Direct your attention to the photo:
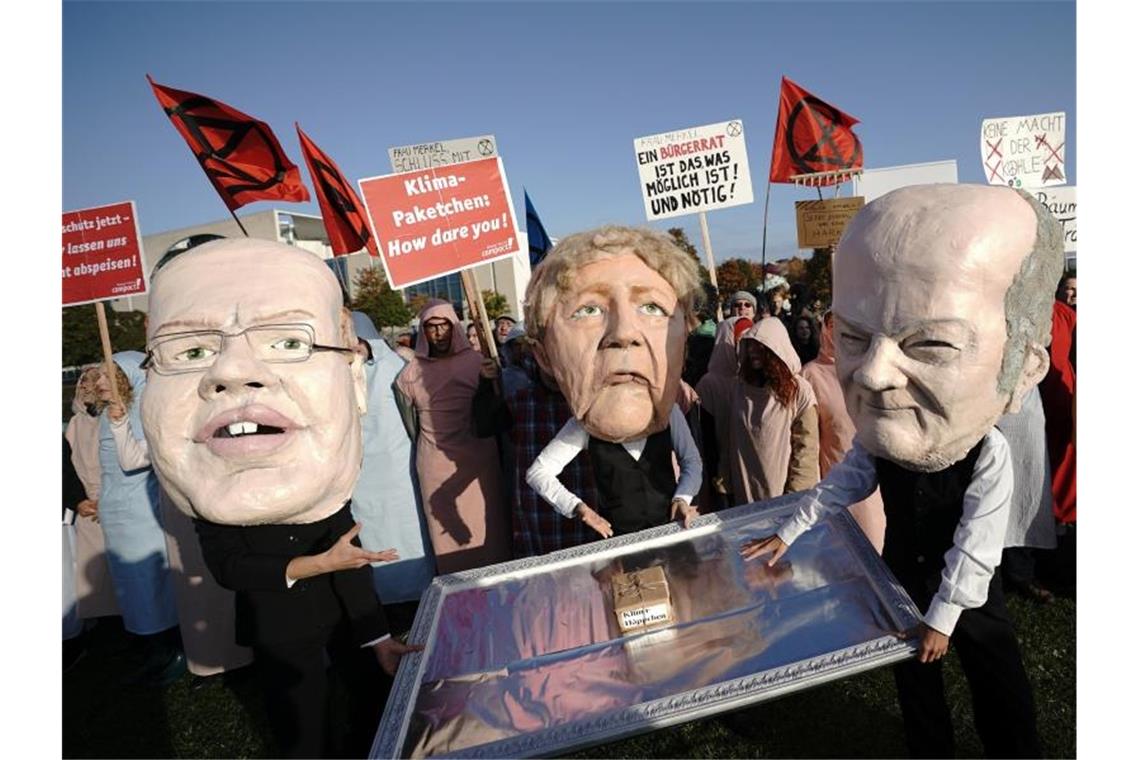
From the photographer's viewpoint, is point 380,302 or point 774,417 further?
point 380,302

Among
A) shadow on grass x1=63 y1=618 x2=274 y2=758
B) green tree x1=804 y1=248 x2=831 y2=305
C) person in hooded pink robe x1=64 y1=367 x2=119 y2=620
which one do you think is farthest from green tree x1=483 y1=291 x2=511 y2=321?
shadow on grass x1=63 y1=618 x2=274 y2=758

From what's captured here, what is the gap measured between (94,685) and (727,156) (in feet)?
18.2

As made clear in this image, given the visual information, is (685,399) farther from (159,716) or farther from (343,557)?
(159,716)

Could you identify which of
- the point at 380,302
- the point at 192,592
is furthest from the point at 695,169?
the point at 380,302

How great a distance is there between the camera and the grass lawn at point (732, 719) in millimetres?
2727

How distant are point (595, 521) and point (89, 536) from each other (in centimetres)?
373

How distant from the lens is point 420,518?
13.4 feet

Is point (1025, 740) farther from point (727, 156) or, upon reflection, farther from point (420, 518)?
point (727, 156)

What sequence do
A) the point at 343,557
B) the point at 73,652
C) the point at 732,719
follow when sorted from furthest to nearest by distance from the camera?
the point at 73,652 → the point at 732,719 → the point at 343,557

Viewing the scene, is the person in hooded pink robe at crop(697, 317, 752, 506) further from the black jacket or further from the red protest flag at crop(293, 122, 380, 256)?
the red protest flag at crop(293, 122, 380, 256)

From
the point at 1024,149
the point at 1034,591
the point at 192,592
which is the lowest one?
the point at 1034,591

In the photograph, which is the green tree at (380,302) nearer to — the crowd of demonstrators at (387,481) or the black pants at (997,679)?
the crowd of demonstrators at (387,481)

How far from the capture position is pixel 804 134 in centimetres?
580

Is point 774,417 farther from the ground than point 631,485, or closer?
farther from the ground
